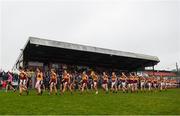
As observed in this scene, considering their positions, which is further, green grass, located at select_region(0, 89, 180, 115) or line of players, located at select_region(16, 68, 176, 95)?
line of players, located at select_region(16, 68, 176, 95)

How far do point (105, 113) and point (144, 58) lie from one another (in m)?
41.5

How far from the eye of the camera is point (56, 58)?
46.6m

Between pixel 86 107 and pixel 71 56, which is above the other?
pixel 71 56

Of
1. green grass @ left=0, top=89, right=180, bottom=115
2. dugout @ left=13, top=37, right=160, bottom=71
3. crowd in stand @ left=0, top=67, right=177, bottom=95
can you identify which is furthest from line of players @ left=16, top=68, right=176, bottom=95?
green grass @ left=0, top=89, right=180, bottom=115

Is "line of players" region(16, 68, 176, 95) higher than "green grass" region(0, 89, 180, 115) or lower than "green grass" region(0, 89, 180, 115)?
higher

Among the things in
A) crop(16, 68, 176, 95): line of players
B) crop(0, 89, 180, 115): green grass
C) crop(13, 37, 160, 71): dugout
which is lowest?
crop(0, 89, 180, 115): green grass

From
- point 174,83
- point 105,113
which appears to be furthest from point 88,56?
point 105,113

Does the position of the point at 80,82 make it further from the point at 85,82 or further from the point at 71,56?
the point at 71,56

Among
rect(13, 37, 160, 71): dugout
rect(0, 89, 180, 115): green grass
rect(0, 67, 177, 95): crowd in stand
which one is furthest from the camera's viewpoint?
rect(13, 37, 160, 71): dugout

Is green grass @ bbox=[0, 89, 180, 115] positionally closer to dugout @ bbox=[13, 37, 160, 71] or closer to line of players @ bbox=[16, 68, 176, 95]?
Result: line of players @ bbox=[16, 68, 176, 95]

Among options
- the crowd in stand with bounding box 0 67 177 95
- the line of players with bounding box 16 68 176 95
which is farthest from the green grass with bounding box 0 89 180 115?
the crowd in stand with bounding box 0 67 177 95

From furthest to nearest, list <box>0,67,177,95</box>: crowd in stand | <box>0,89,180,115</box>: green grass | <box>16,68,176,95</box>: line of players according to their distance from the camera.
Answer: <box>0,67,177,95</box>: crowd in stand → <box>16,68,176,95</box>: line of players → <box>0,89,180,115</box>: green grass

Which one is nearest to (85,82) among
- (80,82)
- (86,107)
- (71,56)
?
(80,82)

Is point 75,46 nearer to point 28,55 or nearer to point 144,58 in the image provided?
point 28,55
